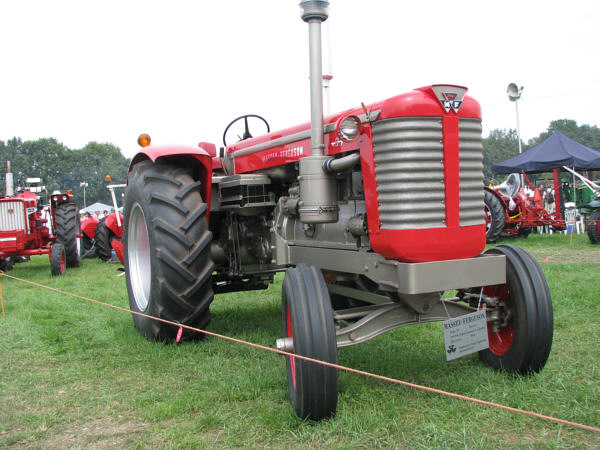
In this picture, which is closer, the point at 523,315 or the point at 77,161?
the point at 523,315

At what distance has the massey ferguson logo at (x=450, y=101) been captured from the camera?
2762 mm

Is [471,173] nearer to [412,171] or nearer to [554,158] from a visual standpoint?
[412,171]

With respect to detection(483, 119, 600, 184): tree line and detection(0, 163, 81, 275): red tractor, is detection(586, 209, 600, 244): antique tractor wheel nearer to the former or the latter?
detection(0, 163, 81, 275): red tractor

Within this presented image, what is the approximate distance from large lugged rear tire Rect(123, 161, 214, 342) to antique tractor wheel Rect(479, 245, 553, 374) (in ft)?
6.55

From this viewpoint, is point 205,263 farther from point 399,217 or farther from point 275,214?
point 399,217

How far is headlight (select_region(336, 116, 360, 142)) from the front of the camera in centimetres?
286

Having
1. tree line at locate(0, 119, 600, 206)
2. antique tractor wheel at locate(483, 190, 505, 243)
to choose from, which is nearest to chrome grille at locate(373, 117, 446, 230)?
antique tractor wheel at locate(483, 190, 505, 243)

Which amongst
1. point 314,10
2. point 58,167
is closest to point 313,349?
point 314,10

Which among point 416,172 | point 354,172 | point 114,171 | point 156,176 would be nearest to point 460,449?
point 416,172

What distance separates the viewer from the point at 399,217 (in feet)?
8.91

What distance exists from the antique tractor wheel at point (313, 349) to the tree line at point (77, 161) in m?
59.8

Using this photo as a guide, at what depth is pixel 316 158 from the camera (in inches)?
125

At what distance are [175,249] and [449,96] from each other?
2.14 m

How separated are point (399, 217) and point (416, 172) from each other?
0.80ft
